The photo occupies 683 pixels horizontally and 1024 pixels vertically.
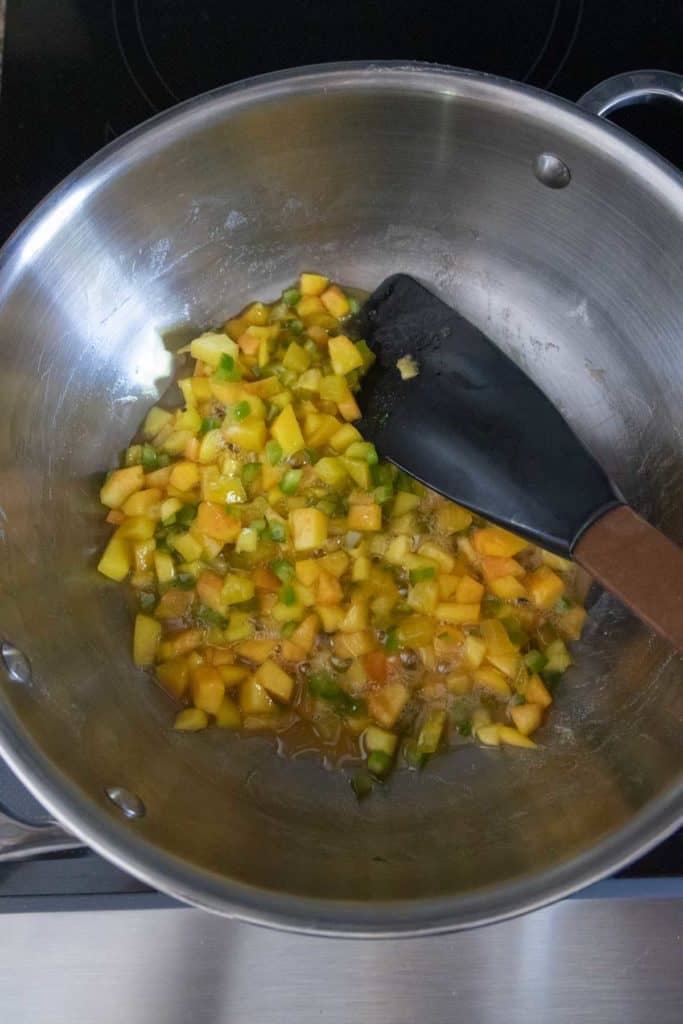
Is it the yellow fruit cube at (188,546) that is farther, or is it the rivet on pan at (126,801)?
the yellow fruit cube at (188,546)

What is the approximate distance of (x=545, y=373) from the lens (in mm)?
1793

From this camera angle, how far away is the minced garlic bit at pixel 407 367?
1.67 metres

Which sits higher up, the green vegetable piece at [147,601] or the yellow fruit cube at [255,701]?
the green vegetable piece at [147,601]

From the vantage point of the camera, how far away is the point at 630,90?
1.42 m

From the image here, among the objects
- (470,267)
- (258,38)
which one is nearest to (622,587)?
(470,267)

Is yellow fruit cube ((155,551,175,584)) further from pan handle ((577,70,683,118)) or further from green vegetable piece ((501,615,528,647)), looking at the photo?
pan handle ((577,70,683,118))

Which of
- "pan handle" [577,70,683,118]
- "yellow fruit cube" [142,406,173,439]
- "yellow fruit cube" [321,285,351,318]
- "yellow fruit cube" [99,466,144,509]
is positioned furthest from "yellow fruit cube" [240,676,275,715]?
"pan handle" [577,70,683,118]

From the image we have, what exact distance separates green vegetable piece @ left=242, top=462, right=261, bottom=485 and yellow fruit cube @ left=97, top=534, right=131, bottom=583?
0.26 m

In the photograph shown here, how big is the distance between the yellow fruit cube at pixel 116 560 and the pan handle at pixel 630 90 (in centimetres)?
112

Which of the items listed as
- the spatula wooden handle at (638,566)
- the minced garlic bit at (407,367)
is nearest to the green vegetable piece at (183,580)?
the minced garlic bit at (407,367)

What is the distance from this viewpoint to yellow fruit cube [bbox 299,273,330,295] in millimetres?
1788

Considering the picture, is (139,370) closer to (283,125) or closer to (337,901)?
(283,125)

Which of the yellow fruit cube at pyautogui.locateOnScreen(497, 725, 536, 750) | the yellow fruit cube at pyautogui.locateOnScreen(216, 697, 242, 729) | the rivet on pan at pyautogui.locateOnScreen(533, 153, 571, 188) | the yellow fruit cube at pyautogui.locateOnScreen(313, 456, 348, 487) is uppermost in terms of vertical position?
the rivet on pan at pyautogui.locateOnScreen(533, 153, 571, 188)

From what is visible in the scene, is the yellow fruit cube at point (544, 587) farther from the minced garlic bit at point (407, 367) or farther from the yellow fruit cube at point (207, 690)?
the yellow fruit cube at point (207, 690)
